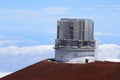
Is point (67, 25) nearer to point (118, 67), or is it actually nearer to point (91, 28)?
point (91, 28)

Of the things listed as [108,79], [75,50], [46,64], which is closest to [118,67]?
[108,79]

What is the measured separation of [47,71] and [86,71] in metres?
4.55

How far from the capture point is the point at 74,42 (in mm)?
41344

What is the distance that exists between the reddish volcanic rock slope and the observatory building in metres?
1.41

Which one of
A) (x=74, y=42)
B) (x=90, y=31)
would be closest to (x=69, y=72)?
(x=74, y=42)

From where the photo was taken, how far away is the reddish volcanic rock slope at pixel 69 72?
117 ft

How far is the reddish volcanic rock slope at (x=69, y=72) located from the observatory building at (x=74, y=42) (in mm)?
1407

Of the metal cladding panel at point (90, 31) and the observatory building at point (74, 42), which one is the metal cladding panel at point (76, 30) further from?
the metal cladding panel at point (90, 31)

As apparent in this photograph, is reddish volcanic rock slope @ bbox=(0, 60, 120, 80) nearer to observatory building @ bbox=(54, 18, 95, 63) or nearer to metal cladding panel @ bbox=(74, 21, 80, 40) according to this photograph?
observatory building @ bbox=(54, 18, 95, 63)

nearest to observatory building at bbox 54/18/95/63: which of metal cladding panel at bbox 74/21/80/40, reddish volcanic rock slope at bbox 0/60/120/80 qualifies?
metal cladding panel at bbox 74/21/80/40

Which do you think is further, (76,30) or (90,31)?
(90,31)

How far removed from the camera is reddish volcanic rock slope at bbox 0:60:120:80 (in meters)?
35.6

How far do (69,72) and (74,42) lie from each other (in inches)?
177

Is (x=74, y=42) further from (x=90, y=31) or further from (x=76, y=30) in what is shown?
(x=90, y=31)
